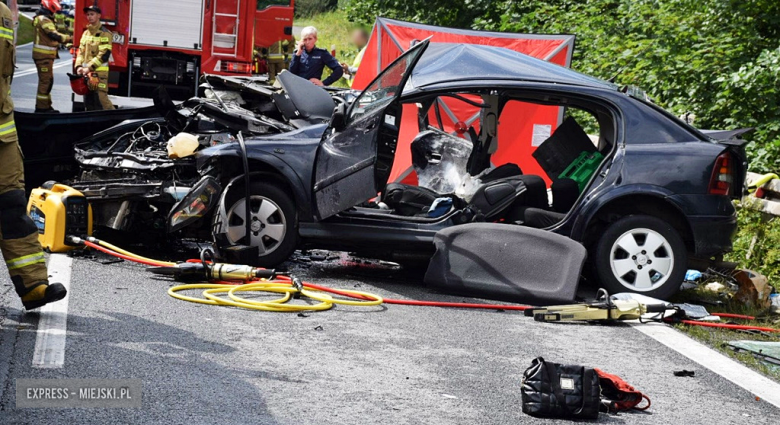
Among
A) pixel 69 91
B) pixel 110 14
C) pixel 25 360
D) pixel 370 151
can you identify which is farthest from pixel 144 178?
pixel 69 91

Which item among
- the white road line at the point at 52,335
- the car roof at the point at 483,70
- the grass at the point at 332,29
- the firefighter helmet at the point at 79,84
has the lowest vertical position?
the white road line at the point at 52,335

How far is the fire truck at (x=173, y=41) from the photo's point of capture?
19.1m

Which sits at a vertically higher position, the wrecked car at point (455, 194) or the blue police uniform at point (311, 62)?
the blue police uniform at point (311, 62)

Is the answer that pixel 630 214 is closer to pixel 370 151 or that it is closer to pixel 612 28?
pixel 370 151

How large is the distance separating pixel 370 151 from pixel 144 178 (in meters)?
1.92

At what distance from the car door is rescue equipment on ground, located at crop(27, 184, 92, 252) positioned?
1.85 m

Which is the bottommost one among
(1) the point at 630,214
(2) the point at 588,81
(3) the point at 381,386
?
(3) the point at 381,386

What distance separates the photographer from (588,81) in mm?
8336

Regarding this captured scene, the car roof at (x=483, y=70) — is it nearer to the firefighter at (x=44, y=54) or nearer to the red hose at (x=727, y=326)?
the red hose at (x=727, y=326)

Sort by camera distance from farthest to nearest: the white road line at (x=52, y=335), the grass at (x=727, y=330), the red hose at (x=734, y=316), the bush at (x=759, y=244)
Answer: the bush at (x=759, y=244), the red hose at (x=734, y=316), the grass at (x=727, y=330), the white road line at (x=52, y=335)

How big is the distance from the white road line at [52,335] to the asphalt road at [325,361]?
4cm

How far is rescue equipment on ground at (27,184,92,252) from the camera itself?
8078 mm

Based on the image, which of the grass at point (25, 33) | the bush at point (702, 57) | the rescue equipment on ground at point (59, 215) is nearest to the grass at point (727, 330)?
the bush at point (702, 57)

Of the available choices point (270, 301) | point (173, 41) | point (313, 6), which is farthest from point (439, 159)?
point (313, 6)
